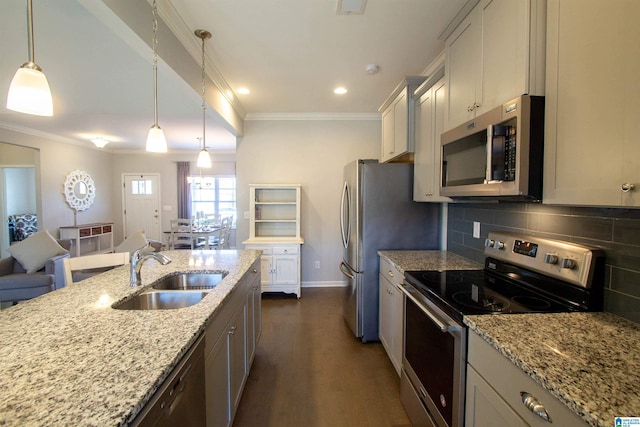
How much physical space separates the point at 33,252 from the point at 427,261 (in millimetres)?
4768

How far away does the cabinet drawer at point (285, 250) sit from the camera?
3865 millimetres

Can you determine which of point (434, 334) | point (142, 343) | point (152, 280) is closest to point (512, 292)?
point (434, 334)

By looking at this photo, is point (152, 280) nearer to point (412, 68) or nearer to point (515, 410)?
point (515, 410)

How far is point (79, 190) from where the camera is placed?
625 centimetres

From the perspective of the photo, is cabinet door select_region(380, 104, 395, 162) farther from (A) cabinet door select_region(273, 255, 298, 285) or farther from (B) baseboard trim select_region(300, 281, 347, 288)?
(B) baseboard trim select_region(300, 281, 347, 288)

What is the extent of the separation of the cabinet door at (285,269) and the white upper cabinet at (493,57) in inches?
105

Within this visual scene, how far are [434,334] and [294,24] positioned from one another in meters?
2.26

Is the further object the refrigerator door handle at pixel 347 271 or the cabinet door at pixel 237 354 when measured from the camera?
the refrigerator door handle at pixel 347 271

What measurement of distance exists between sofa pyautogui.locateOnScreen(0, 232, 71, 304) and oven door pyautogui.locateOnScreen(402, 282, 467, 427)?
4.30m

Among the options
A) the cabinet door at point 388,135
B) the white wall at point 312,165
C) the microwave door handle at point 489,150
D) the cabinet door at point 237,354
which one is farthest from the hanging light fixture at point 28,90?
the white wall at point 312,165

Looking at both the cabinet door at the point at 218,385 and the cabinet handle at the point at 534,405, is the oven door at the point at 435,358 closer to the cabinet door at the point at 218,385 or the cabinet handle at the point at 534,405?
the cabinet handle at the point at 534,405

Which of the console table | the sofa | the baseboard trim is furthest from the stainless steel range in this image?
the console table

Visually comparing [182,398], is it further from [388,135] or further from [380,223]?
[388,135]

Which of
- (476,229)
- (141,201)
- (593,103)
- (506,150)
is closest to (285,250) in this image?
(476,229)
